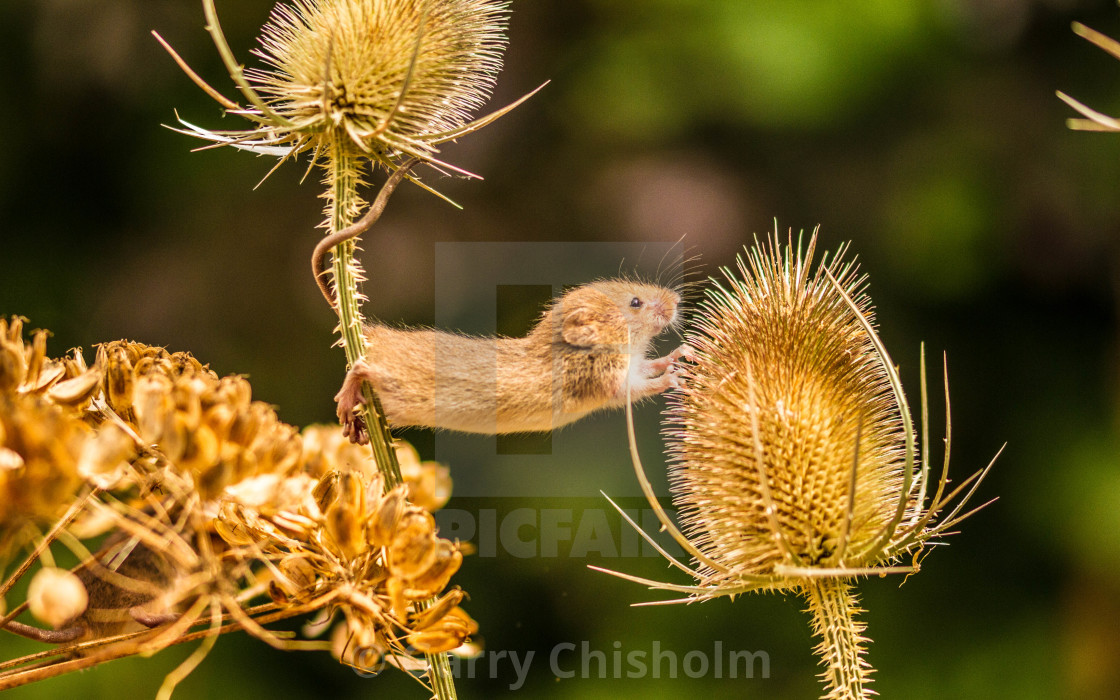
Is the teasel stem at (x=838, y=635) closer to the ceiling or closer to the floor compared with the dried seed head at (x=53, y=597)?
closer to the floor

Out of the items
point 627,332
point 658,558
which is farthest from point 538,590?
point 627,332

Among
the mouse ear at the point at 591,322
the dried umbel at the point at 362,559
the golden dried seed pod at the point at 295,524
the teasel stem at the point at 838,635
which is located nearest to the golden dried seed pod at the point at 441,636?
the dried umbel at the point at 362,559

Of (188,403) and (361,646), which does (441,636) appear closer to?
(361,646)

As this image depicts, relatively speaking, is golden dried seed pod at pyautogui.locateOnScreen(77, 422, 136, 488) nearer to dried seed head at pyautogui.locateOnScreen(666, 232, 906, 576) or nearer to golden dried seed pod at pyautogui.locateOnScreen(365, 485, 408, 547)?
golden dried seed pod at pyautogui.locateOnScreen(365, 485, 408, 547)

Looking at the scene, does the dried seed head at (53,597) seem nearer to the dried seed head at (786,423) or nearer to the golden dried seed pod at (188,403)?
the golden dried seed pod at (188,403)

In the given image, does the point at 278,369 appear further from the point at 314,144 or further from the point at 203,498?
the point at 203,498

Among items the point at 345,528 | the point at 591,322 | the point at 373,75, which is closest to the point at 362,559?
the point at 345,528
